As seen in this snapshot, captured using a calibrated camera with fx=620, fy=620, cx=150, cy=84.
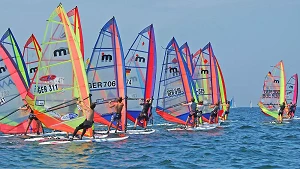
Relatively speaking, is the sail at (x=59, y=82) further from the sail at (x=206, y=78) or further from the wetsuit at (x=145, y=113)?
the sail at (x=206, y=78)

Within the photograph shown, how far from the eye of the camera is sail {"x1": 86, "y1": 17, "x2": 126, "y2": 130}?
28016mm

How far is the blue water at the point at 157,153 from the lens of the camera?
707 inches

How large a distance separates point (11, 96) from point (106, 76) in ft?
14.1

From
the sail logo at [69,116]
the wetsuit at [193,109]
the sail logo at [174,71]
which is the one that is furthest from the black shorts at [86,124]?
the sail logo at [174,71]

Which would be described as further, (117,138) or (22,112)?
(22,112)

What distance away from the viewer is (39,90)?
23.5 meters

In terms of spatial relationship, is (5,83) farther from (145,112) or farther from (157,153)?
(157,153)

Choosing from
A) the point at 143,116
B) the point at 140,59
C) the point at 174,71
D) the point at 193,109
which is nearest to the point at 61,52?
the point at 143,116

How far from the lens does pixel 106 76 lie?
1107 inches

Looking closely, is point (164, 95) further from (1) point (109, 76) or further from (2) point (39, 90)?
(2) point (39, 90)

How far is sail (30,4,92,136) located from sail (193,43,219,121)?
605 inches

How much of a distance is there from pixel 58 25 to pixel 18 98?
Answer: 5.11 m

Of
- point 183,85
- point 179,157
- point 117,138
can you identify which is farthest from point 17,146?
point 183,85

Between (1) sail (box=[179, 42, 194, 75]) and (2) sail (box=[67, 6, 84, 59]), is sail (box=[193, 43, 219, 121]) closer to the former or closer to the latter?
(1) sail (box=[179, 42, 194, 75])
